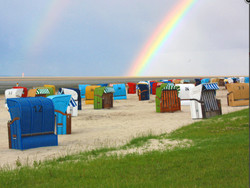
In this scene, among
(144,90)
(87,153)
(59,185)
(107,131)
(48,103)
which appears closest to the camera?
(59,185)

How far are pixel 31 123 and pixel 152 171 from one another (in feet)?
20.3

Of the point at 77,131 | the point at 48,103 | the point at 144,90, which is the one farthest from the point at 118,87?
the point at 48,103

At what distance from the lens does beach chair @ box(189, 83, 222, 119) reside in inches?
788

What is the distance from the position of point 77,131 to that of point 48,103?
4942 mm

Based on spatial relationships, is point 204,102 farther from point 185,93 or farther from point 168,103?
point 185,93

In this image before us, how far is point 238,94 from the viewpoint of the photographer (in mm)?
27203

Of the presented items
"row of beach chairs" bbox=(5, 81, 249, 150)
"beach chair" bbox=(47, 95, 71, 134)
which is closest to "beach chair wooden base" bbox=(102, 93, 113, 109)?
"row of beach chairs" bbox=(5, 81, 249, 150)

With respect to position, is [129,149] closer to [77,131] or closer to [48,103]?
[48,103]

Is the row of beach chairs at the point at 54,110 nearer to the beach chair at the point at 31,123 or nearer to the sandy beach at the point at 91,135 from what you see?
the beach chair at the point at 31,123

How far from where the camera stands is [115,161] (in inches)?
336

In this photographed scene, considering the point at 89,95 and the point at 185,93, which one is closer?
the point at 185,93

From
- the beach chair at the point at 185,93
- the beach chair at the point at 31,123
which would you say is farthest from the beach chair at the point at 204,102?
the beach chair at the point at 31,123

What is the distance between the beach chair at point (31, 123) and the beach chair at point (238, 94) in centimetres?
1706

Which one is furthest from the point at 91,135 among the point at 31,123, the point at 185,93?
the point at 185,93
